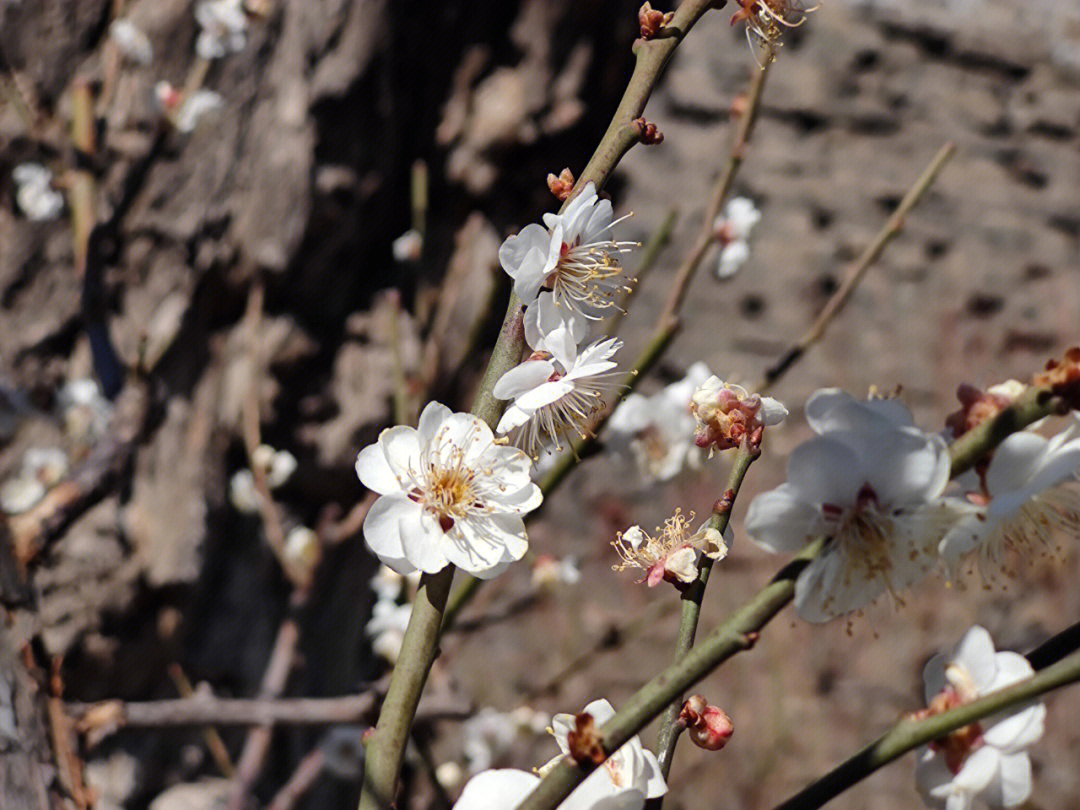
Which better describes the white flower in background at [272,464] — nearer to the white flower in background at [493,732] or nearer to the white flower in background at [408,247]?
the white flower in background at [408,247]

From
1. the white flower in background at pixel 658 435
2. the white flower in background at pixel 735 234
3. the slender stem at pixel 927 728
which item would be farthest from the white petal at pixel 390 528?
the white flower in background at pixel 735 234

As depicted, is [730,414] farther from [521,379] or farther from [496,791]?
[496,791]

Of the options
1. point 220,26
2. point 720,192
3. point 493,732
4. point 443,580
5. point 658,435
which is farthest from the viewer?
point 493,732

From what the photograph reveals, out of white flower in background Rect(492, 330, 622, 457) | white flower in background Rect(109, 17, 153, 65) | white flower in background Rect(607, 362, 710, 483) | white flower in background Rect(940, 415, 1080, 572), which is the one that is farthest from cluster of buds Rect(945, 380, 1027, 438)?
white flower in background Rect(109, 17, 153, 65)

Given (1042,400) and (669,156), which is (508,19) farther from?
(1042,400)

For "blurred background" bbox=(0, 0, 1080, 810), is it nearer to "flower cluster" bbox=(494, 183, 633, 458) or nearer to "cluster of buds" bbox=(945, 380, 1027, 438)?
"flower cluster" bbox=(494, 183, 633, 458)

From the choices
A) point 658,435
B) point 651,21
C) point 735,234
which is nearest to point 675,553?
point 651,21
